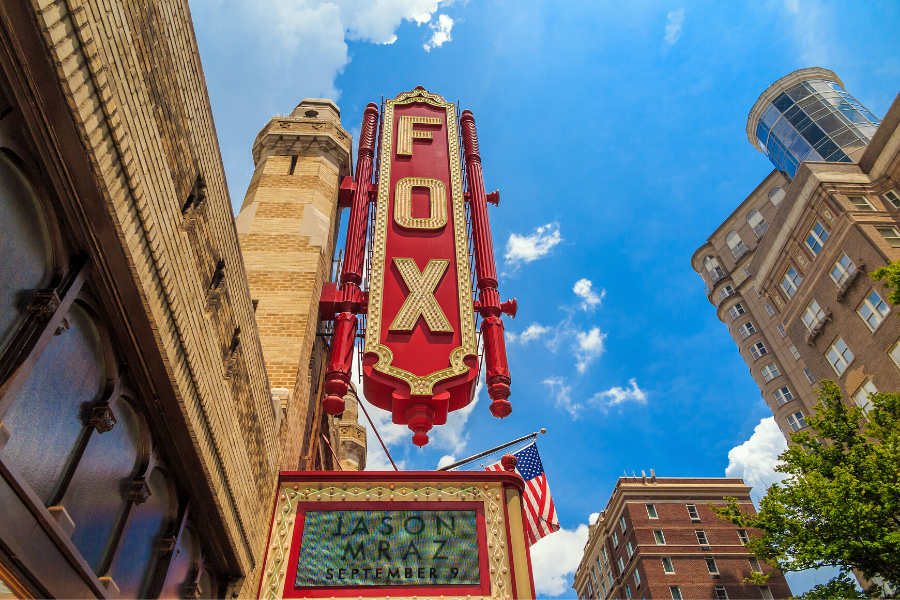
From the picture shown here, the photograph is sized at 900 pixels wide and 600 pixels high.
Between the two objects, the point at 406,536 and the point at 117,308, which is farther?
the point at 406,536

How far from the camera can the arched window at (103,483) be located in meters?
4.78

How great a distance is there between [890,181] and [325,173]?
106 ft

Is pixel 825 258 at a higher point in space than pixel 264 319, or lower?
higher

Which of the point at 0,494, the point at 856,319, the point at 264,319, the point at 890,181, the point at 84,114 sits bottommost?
the point at 0,494

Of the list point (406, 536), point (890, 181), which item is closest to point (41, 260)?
point (406, 536)

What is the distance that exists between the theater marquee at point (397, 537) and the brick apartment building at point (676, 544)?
44.0m

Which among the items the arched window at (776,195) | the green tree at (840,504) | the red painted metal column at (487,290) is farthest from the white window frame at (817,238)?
the red painted metal column at (487,290)

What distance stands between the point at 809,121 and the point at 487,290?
52.9 metres

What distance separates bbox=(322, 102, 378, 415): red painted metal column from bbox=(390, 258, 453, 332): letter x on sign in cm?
86

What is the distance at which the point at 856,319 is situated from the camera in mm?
29828

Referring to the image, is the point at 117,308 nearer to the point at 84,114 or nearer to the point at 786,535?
the point at 84,114

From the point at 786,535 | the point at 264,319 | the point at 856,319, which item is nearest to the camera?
the point at 264,319

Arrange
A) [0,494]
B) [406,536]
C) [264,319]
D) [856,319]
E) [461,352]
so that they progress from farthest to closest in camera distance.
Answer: [856,319] → [264,319] → [461,352] → [406,536] → [0,494]

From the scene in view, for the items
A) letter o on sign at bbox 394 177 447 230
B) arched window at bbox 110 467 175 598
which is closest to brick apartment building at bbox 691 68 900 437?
letter o on sign at bbox 394 177 447 230
